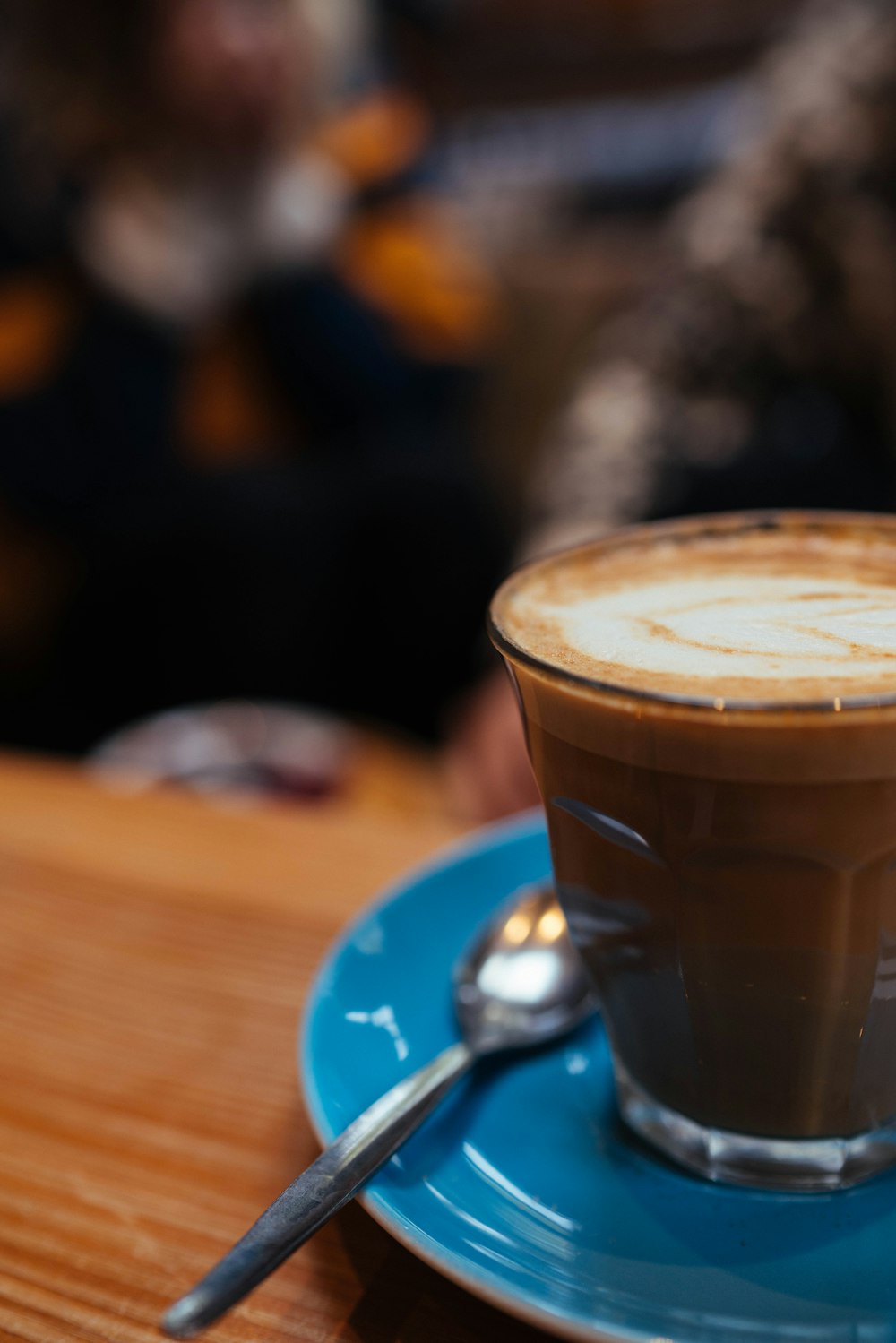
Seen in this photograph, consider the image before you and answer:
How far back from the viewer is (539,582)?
1.50 ft

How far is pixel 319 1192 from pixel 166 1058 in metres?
0.18

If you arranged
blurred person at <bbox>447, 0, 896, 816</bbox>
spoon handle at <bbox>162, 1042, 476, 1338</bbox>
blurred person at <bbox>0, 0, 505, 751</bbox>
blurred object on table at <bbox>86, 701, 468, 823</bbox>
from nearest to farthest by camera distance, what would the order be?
spoon handle at <bbox>162, 1042, 476, 1338</bbox>, blurred object on table at <bbox>86, 701, 468, 823</bbox>, blurred person at <bbox>447, 0, 896, 816</bbox>, blurred person at <bbox>0, 0, 505, 751</bbox>

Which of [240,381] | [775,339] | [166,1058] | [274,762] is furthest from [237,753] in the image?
[240,381]

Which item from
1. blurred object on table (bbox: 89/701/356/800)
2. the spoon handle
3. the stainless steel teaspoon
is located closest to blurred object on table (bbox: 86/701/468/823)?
blurred object on table (bbox: 89/701/356/800)

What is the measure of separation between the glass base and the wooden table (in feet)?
0.32

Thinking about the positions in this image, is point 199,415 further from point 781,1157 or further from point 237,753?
point 781,1157

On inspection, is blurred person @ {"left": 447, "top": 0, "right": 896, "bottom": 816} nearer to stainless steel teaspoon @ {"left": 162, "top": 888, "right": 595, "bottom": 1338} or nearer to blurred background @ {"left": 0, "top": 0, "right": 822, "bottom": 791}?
blurred background @ {"left": 0, "top": 0, "right": 822, "bottom": 791}

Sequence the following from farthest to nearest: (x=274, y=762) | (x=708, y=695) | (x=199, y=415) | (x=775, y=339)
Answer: (x=199, y=415)
(x=775, y=339)
(x=274, y=762)
(x=708, y=695)

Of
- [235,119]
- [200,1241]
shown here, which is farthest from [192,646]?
[200,1241]

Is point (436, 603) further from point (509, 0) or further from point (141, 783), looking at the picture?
point (509, 0)

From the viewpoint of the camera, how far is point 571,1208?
371 millimetres

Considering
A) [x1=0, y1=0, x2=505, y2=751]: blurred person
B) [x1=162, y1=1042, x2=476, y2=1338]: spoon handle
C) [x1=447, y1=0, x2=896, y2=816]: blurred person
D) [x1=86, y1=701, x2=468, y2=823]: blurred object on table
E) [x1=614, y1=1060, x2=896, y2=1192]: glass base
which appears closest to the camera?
[x1=162, y1=1042, x2=476, y2=1338]: spoon handle

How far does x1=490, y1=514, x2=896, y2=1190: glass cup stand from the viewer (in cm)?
32

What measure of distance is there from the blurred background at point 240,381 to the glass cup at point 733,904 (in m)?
0.91
